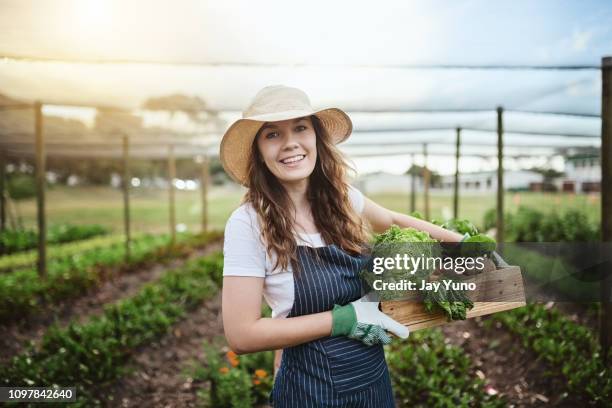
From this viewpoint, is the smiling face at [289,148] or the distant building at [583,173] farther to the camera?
the distant building at [583,173]

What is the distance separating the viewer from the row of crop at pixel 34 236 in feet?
31.7

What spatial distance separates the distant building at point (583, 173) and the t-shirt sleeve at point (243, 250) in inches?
404

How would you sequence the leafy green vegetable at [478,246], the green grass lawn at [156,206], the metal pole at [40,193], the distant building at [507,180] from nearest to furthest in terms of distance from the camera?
the leafy green vegetable at [478,246]
the metal pole at [40,193]
the distant building at [507,180]
the green grass lawn at [156,206]

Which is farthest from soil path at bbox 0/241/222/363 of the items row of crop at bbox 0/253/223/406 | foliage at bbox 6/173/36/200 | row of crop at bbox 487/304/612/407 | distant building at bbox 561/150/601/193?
foliage at bbox 6/173/36/200

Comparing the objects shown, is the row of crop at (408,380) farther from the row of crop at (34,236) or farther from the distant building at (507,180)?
the row of crop at (34,236)

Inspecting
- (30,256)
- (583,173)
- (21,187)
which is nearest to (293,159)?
Result: (30,256)

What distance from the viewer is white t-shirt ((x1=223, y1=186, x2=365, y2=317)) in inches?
60.3

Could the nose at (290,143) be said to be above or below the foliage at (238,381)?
above

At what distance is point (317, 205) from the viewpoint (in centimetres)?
197

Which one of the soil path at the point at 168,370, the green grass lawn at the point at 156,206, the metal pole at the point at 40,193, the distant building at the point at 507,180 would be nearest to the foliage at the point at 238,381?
the soil path at the point at 168,370

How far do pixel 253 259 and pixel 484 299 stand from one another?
1086 mm

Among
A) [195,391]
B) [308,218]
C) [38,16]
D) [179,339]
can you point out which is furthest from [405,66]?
[179,339]

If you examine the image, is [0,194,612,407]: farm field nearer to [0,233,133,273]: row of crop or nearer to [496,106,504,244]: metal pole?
[496,106,504,244]: metal pole

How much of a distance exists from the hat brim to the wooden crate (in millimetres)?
900
